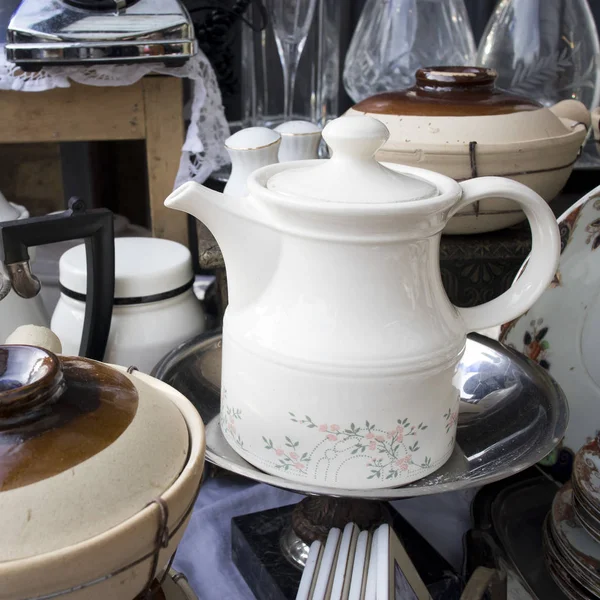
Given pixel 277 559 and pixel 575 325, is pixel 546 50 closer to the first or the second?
pixel 575 325

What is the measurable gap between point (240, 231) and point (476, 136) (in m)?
0.26

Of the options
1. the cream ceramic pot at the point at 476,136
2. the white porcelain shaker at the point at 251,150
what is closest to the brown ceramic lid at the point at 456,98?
Result: the cream ceramic pot at the point at 476,136

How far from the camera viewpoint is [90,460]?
297 millimetres

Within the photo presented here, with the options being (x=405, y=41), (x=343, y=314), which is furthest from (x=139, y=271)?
(x=405, y=41)

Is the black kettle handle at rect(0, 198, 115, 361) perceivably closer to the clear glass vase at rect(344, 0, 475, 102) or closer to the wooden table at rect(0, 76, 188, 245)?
the wooden table at rect(0, 76, 188, 245)

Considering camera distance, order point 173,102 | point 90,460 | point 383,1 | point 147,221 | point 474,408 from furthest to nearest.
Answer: point 147,221 → point 383,1 → point 173,102 → point 474,408 → point 90,460

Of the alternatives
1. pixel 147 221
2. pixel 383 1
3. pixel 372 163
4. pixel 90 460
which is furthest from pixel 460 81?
pixel 147 221

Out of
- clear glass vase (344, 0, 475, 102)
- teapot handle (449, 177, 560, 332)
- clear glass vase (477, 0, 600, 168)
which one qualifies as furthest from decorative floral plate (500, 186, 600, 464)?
clear glass vase (344, 0, 475, 102)

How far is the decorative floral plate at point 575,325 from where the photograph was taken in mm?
603

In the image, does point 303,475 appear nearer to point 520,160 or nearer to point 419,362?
point 419,362

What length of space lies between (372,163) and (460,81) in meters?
0.24

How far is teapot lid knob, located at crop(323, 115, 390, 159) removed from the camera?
41 cm

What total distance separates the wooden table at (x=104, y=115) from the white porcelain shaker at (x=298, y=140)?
0.44 ft

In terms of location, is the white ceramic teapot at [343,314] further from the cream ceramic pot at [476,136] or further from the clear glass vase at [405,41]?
the clear glass vase at [405,41]
